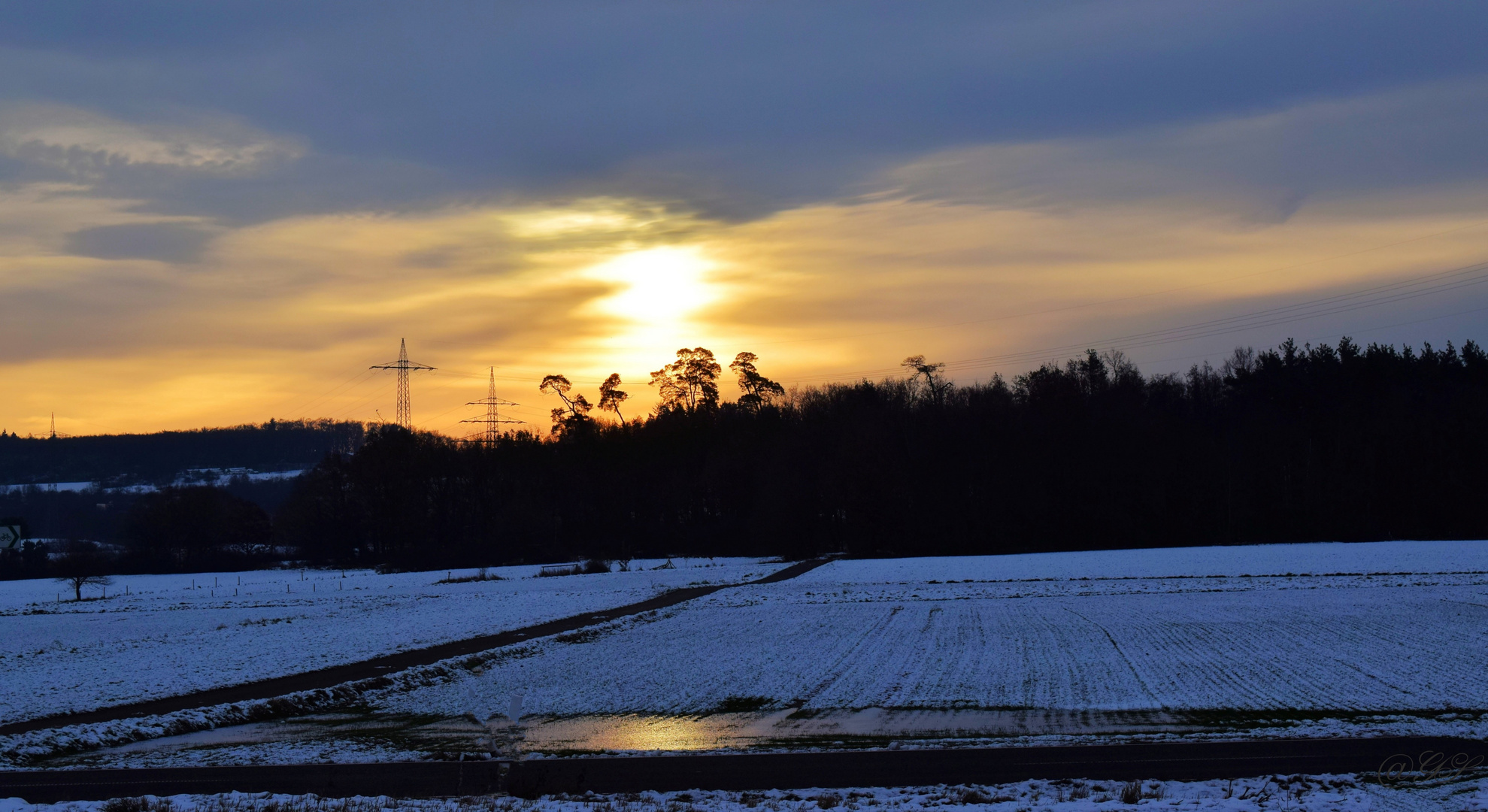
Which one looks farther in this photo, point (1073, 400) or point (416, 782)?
point (1073, 400)

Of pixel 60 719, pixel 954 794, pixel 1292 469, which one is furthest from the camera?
pixel 1292 469

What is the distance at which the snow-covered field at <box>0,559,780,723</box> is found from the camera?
24.9 metres

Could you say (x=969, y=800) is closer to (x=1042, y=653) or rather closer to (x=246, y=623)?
(x=1042, y=653)

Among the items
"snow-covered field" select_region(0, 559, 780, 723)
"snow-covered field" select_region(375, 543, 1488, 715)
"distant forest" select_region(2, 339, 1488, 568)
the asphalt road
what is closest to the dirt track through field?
"snow-covered field" select_region(0, 559, 780, 723)

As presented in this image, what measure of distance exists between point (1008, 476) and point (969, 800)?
78098 mm

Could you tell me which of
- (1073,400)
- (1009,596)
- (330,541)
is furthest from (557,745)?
(330,541)

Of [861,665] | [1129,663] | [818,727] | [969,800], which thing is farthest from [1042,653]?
[969,800]

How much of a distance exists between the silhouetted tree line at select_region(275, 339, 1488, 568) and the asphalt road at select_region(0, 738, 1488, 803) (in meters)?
71.4

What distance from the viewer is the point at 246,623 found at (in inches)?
1628

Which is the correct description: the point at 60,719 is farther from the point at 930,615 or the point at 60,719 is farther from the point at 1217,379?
the point at 1217,379

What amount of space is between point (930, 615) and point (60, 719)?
82.3 ft

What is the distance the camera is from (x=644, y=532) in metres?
99.0

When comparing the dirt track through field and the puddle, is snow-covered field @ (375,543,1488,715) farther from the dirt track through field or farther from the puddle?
the dirt track through field

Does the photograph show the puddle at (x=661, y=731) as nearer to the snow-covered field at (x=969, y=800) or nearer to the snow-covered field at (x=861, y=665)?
the snow-covered field at (x=861, y=665)
